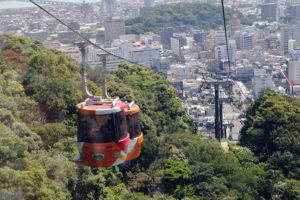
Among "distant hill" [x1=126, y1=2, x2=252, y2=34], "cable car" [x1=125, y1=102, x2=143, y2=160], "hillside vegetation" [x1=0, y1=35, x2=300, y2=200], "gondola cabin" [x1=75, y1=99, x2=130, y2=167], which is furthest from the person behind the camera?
"distant hill" [x1=126, y1=2, x2=252, y2=34]

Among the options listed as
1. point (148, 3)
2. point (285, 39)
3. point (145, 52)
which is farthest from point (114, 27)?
point (148, 3)

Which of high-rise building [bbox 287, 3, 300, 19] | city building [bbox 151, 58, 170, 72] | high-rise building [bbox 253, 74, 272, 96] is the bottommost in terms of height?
high-rise building [bbox 253, 74, 272, 96]

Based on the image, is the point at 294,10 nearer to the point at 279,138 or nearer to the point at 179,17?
the point at 179,17

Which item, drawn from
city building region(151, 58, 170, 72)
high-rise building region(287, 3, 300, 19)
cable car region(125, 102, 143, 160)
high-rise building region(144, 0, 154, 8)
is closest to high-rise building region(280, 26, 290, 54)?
high-rise building region(287, 3, 300, 19)

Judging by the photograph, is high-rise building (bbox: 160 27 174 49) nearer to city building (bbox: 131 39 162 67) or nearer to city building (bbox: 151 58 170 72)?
city building (bbox: 131 39 162 67)

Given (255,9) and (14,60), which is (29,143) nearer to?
(14,60)

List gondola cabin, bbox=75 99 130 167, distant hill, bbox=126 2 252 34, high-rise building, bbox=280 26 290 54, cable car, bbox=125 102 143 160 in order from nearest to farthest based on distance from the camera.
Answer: gondola cabin, bbox=75 99 130 167, cable car, bbox=125 102 143 160, high-rise building, bbox=280 26 290 54, distant hill, bbox=126 2 252 34
